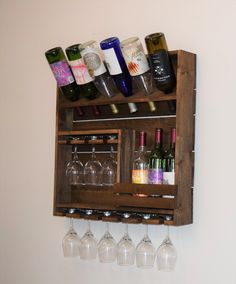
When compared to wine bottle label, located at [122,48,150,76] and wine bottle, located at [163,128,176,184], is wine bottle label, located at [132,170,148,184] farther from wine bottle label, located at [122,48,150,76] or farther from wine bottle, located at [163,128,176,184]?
wine bottle label, located at [122,48,150,76]

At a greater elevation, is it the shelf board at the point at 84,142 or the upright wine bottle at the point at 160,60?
the upright wine bottle at the point at 160,60

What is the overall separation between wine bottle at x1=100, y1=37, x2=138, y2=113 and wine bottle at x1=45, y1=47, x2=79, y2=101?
25cm

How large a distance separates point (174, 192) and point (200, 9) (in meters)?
0.77

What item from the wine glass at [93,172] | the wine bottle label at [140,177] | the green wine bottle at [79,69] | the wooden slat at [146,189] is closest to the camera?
the wooden slat at [146,189]

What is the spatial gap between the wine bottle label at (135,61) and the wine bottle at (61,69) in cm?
34

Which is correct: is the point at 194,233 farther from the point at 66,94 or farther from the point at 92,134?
the point at 66,94

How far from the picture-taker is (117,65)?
217 cm

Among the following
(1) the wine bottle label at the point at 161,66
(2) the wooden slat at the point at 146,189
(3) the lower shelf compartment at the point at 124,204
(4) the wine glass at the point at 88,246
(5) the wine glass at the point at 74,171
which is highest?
(1) the wine bottle label at the point at 161,66

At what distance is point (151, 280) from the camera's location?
91.4 inches

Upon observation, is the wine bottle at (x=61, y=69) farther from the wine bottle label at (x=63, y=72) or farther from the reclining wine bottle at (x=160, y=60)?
the reclining wine bottle at (x=160, y=60)

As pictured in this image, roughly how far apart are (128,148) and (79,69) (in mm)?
398

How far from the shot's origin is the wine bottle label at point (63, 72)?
7.76 ft

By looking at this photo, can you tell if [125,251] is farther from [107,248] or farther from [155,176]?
[155,176]

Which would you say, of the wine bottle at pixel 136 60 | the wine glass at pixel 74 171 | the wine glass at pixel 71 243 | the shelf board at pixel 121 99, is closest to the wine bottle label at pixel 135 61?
the wine bottle at pixel 136 60
